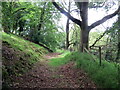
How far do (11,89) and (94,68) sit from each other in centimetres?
374

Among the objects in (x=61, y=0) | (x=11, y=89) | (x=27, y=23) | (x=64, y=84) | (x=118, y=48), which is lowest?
(x=64, y=84)

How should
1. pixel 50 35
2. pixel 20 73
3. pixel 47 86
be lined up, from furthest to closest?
pixel 50 35 → pixel 20 73 → pixel 47 86

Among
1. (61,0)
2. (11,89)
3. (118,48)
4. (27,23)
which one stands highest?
(61,0)

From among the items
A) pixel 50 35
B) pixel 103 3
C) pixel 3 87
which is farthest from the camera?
pixel 50 35

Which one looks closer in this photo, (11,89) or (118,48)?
(11,89)

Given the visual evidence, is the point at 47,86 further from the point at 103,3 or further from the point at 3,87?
the point at 103,3

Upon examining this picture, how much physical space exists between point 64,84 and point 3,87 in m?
2.46

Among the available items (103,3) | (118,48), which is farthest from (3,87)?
(103,3)

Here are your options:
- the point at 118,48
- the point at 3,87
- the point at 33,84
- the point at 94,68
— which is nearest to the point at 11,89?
the point at 3,87

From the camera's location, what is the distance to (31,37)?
19.7 m

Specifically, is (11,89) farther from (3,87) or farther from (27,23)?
(27,23)

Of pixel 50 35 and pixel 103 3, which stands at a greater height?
pixel 103 3

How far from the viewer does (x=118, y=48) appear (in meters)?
5.96

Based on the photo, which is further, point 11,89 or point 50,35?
point 50,35
